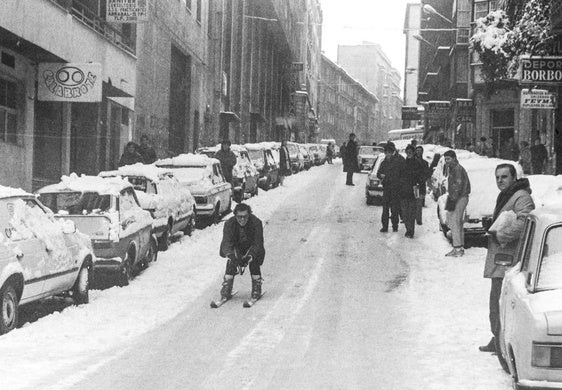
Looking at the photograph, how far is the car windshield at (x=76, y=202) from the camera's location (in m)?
13.3

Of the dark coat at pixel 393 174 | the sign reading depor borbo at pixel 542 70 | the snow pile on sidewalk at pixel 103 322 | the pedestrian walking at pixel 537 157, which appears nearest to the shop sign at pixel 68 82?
the snow pile on sidewalk at pixel 103 322

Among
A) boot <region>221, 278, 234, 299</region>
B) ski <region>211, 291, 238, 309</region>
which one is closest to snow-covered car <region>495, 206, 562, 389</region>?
ski <region>211, 291, 238, 309</region>

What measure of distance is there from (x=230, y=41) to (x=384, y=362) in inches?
1824

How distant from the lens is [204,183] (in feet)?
69.3

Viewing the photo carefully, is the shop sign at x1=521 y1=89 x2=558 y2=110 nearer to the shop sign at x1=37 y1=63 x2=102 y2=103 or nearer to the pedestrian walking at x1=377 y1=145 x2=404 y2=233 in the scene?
the pedestrian walking at x1=377 y1=145 x2=404 y2=233

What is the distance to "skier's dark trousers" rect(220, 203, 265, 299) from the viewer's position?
460 inches

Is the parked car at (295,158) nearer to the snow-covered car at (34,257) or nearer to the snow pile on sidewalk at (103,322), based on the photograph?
the snow pile on sidewalk at (103,322)

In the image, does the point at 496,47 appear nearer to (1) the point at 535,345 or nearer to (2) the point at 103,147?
(2) the point at 103,147

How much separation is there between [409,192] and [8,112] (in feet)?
30.4

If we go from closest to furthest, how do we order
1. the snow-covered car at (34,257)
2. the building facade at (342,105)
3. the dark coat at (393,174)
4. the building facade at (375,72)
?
the snow-covered car at (34,257)
the dark coat at (393,174)
the building facade at (342,105)
the building facade at (375,72)

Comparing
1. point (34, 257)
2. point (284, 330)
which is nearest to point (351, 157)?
point (284, 330)

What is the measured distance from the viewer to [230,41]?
5328 cm

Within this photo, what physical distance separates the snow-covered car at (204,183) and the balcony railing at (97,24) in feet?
15.1

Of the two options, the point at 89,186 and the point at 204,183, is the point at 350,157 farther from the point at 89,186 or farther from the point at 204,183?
the point at 89,186
